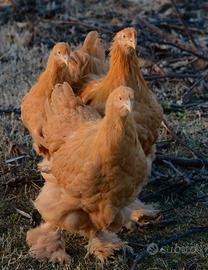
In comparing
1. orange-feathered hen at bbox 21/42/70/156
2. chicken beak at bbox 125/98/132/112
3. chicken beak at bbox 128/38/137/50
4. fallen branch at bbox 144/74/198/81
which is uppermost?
chicken beak at bbox 128/38/137/50

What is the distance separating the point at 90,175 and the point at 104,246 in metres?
0.74

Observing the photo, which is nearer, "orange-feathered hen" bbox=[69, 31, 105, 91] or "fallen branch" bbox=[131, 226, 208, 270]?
"fallen branch" bbox=[131, 226, 208, 270]

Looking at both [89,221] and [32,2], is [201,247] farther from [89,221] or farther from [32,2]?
[32,2]

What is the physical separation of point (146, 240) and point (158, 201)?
57 cm

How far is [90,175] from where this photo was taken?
12.3 feet

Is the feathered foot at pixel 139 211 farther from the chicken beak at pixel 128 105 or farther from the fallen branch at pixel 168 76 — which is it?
the fallen branch at pixel 168 76

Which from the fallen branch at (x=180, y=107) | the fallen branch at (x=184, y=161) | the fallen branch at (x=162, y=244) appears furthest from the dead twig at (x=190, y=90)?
the fallen branch at (x=162, y=244)

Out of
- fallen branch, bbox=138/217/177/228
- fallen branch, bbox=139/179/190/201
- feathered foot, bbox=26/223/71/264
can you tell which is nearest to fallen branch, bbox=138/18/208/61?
fallen branch, bbox=139/179/190/201

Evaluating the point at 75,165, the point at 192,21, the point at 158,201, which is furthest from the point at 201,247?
the point at 192,21

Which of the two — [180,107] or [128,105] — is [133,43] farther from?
[180,107]

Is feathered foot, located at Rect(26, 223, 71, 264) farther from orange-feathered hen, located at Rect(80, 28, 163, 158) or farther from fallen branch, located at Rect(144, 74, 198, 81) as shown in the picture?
fallen branch, located at Rect(144, 74, 198, 81)

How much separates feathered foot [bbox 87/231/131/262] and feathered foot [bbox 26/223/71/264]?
0.18m

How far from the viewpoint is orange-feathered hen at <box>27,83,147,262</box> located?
369 cm

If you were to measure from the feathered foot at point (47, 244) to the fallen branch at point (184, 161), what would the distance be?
132 cm
